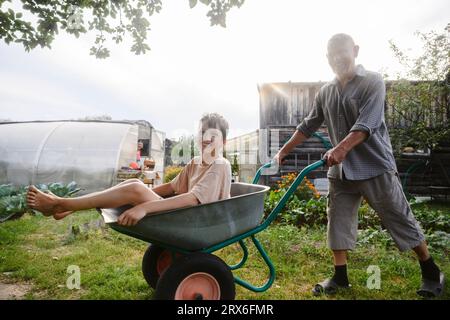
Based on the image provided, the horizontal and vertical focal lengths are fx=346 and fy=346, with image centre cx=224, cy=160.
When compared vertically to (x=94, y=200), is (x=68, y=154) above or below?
above

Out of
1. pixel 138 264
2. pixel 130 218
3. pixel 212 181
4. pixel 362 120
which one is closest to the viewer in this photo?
pixel 130 218

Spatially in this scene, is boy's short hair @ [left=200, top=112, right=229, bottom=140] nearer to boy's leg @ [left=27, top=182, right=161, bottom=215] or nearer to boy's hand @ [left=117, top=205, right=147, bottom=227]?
boy's leg @ [left=27, top=182, right=161, bottom=215]

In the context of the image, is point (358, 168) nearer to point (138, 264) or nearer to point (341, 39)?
point (341, 39)

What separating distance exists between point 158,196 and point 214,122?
54cm

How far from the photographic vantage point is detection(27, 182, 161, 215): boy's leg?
70.6 inches

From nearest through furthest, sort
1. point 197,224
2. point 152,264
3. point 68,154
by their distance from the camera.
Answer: point 197,224 < point 152,264 < point 68,154

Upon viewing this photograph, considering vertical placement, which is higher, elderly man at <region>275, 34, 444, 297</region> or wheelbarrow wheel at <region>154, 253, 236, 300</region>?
elderly man at <region>275, 34, 444, 297</region>

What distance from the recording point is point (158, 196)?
6.24 ft

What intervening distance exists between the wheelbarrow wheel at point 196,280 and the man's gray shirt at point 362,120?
1.04m

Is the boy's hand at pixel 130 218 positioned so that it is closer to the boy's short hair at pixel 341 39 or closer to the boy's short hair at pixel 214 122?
the boy's short hair at pixel 214 122

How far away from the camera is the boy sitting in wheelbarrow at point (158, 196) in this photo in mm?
1751

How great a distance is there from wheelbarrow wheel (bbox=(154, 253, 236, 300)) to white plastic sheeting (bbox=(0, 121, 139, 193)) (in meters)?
5.87

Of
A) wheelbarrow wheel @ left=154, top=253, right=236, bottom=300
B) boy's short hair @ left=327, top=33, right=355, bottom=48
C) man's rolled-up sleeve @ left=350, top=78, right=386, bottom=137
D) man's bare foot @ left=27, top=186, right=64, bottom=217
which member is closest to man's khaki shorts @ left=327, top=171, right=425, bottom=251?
man's rolled-up sleeve @ left=350, top=78, right=386, bottom=137

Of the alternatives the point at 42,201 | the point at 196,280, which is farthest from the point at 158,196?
the point at 42,201
